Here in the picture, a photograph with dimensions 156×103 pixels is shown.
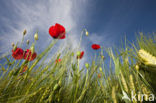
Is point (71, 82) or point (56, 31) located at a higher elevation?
point (56, 31)

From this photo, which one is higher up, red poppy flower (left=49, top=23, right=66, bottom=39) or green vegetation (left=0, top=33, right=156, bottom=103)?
red poppy flower (left=49, top=23, right=66, bottom=39)

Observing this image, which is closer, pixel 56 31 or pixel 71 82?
pixel 71 82

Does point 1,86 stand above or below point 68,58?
below

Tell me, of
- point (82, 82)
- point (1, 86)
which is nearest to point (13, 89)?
point (1, 86)

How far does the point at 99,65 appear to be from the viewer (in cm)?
69

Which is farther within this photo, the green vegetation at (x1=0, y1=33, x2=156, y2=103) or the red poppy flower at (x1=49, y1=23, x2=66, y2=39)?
the red poppy flower at (x1=49, y1=23, x2=66, y2=39)

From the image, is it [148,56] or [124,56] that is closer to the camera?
[148,56]

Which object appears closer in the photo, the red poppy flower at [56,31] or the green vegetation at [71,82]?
the green vegetation at [71,82]

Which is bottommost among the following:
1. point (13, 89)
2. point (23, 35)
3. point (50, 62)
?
point (13, 89)

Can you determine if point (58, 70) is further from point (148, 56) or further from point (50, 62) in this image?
point (148, 56)

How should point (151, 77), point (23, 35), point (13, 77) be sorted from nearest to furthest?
point (13, 77) → point (151, 77) → point (23, 35)

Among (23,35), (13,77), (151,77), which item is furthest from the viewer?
(23,35)

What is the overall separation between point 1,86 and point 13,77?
0.05 meters

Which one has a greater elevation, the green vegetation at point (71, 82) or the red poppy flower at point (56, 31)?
the red poppy flower at point (56, 31)
